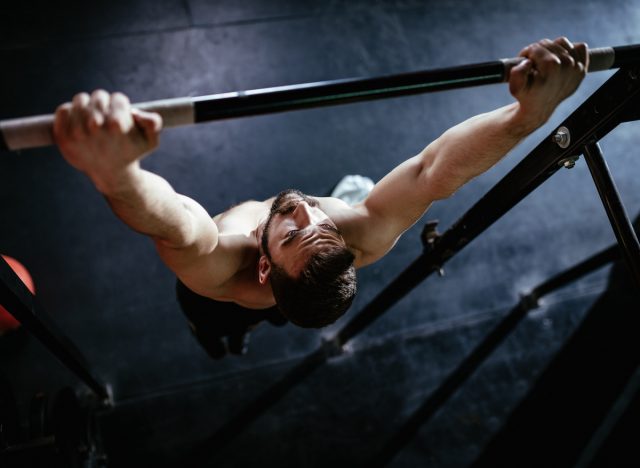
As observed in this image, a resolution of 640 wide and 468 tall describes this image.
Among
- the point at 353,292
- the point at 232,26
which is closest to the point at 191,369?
the point at 353,292

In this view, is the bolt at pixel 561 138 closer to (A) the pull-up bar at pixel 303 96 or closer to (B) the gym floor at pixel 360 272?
(A) the pull-up bar at pixel 303 96

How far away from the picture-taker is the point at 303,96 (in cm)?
107

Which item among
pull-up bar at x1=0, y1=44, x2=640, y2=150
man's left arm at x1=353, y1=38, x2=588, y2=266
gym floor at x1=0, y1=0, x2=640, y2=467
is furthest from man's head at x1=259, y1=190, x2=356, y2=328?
gym floor at x1=0, y1=0, x2=640, y2=467

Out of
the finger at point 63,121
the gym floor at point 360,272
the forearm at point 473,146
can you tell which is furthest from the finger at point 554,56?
the gym floor at point 360,272

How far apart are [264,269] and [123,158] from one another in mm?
794

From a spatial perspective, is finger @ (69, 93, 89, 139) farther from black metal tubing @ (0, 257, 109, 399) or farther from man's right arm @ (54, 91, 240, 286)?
black metal tubing @ (0, 257, 109, 399)

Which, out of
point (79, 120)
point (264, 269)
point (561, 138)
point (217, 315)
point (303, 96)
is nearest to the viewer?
point (79, 120)

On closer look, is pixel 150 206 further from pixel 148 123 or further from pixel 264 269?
pixel 264 269

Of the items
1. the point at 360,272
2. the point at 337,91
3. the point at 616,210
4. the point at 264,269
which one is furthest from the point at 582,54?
the point at 360,272

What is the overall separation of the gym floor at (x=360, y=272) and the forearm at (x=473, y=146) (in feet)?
4.77

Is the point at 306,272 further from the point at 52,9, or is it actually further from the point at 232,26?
the point at 52,9

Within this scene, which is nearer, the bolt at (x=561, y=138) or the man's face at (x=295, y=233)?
the bolt at (x=561, y=138)

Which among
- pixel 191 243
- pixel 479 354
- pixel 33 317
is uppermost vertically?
pixel 191 243

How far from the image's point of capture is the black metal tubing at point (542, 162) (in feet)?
3.91
